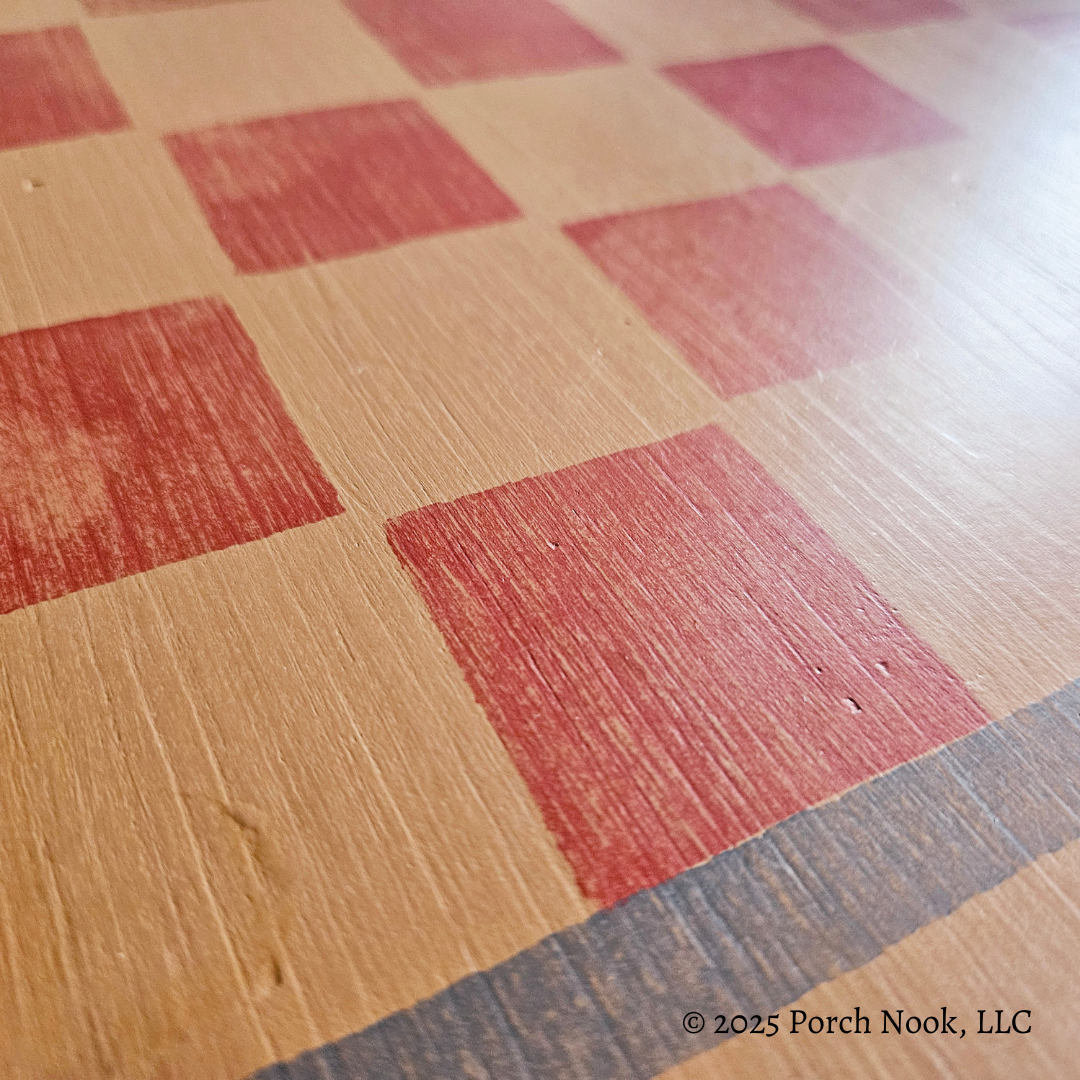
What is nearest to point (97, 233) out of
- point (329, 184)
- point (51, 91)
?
point (329, 184)

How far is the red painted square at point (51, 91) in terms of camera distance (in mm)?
1979

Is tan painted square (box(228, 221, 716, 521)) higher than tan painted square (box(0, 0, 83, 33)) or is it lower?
lower

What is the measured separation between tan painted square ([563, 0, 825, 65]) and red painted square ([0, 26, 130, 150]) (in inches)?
50.2

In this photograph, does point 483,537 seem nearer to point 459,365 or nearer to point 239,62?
point 459,365

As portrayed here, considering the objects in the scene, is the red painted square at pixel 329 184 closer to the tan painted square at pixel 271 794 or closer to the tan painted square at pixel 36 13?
the tan painted square at pixel 271 794

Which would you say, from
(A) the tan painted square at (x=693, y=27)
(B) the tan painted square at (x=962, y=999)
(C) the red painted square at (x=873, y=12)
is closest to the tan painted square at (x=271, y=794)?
(B) the tan painted square at (x=962, y=999)

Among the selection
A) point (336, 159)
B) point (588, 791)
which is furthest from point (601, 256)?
point (588, 791)

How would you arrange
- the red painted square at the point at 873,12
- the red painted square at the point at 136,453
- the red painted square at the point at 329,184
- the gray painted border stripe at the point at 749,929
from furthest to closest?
1. the red painted square at the point at 873,12
2. the red painted square at the point at 329,184
3. the red painted square at the point at 136,453
4. the gray painted border stripe at the point at 749,929

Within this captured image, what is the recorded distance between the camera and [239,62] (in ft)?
7.34

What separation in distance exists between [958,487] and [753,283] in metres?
0.57

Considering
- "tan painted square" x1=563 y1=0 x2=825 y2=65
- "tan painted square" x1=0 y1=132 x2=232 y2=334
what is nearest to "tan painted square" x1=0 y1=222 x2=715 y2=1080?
"tan painted square" x1=0 y1=132 x2=232 y2=334

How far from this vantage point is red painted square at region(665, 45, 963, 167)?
217 centimetres

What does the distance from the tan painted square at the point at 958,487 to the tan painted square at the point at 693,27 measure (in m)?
1.25

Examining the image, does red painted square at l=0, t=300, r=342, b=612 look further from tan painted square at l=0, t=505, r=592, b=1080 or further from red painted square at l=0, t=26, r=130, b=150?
red painted square at l=0, t=26, r=130, b=150
